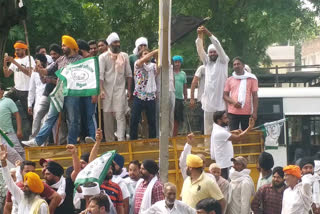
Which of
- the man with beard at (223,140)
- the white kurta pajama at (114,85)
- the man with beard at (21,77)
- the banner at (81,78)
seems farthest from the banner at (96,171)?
the man with beard at (21,77)

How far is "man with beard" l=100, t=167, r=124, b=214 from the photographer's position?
12539 mm

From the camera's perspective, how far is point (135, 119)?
631 inches

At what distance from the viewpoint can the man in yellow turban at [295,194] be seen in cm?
1359

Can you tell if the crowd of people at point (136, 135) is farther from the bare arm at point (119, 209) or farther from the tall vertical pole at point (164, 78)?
the tall vertical pole at point (164, 78)

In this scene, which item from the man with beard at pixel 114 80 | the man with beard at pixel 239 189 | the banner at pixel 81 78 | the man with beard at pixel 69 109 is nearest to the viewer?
the man with beard at pixel 239 189

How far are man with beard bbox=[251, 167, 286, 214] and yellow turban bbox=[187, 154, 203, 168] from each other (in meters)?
1.08

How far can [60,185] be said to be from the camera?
42.9ft

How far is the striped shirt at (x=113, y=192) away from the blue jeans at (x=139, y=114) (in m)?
3.45

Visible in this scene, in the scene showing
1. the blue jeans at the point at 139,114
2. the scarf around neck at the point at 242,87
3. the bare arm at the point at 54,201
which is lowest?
the bare arm at the point at 54,201

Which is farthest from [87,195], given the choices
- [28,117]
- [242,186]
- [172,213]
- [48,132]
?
[28,117]

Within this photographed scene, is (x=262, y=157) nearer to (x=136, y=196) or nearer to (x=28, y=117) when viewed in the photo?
(x=136, y=196)

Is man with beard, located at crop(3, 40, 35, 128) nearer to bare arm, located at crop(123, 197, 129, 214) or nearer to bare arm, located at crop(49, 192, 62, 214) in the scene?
bare arm, located at crop(49, 192, 62, 214)

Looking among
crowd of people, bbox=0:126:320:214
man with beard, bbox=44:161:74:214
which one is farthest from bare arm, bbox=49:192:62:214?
man with beard, bbox=44:161:74:214

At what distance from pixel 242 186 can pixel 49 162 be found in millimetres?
2762
